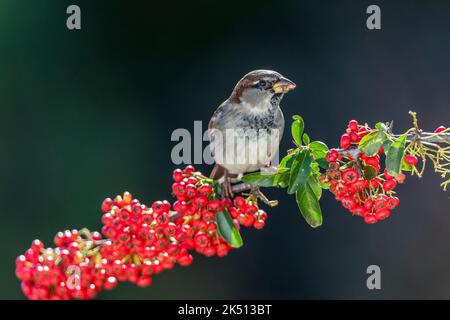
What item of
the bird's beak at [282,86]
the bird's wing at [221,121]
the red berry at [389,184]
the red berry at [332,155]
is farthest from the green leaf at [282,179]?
the bird's wing at [221,121]

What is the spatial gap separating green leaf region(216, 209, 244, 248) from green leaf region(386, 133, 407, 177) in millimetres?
419

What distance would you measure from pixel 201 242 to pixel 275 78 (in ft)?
1.97

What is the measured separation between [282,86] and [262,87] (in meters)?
0.07

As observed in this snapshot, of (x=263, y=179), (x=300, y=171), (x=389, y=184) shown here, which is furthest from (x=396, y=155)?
(x=263, y=179)

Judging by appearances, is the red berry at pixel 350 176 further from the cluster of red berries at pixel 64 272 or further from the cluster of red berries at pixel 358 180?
the cluster of red berries at pixel 64 272

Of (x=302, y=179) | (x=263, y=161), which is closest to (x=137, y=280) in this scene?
(x=302, y=179)

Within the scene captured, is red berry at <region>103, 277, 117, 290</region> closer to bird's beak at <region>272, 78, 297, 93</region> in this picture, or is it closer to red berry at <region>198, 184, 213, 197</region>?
red berry at <region>198, 184, 213, 197</region>

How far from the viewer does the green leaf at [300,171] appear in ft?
5.27

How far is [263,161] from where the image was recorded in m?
2.13

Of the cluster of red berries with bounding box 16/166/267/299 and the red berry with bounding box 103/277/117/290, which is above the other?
the cluster of red berries with bounding box 16/166/267/299

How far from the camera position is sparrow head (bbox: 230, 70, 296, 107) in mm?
1978

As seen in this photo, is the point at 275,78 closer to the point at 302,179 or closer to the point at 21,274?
the point at 302,179

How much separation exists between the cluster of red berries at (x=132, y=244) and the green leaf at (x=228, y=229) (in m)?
0.02

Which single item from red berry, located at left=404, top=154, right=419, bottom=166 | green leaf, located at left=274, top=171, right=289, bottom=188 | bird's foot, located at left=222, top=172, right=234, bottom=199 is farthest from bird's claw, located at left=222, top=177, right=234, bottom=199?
red berry, located at left=404, top=154, right=419, bottom=166
